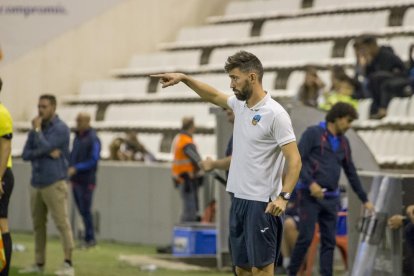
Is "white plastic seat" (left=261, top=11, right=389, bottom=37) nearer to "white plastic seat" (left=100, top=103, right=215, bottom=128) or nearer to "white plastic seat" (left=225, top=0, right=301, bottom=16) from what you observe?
"white plastic seat" (left=225, top=0, right=301, bottom=16)

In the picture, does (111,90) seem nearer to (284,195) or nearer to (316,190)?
(316,190)

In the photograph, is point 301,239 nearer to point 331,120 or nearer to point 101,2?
point 331,120

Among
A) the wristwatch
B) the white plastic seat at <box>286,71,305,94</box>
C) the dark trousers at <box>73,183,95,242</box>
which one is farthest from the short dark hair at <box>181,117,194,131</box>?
the wristwatch

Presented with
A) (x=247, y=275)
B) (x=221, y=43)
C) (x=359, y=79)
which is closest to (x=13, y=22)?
(x=221, y=43)

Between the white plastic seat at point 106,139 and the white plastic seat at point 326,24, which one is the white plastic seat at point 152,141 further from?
the white plastic seat at point 326,24

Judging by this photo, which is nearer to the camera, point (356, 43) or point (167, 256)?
point (167, 256)

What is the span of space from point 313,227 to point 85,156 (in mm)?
6374

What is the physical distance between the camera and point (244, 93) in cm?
975

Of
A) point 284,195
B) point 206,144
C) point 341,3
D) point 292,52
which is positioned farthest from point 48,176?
point 341,3

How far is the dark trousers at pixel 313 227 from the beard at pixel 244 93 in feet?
11.3

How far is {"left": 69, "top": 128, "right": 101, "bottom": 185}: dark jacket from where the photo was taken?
18859 mm

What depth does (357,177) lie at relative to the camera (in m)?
13.1

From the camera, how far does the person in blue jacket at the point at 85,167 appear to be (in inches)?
740

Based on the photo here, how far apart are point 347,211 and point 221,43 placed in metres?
10.7
